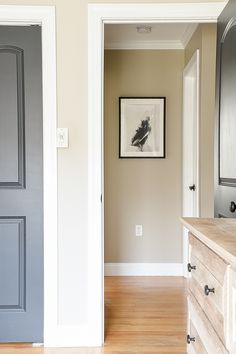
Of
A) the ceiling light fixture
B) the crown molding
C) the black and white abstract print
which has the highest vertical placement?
the ceiling light fixture

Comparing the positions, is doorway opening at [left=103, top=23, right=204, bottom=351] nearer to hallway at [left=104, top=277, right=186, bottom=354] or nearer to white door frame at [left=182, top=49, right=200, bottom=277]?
white door frame at [left=182, top=49, right=200, bottom=277]

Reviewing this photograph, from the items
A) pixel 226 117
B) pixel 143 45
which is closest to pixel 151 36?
pixel 143 45

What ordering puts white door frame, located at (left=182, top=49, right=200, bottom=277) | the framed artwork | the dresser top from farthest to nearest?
the framed artwork
white door frame, located at (left=182, top=49, right=200, bottom=277)
the dresser top

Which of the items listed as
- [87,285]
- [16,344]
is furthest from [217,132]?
[16,344]

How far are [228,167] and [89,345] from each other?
1.42 m

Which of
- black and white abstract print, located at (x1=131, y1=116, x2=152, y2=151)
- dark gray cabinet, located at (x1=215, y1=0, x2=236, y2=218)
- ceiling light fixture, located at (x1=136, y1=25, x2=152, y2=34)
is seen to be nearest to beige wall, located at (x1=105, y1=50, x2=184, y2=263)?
black and white abstract print, located at (x1=131, y1=116, x2=152, y2=151)

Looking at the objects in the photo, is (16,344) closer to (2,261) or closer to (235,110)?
(2,261)

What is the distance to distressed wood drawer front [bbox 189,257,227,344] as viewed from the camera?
3.23 feet

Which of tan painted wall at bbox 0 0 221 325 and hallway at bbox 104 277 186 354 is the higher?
tan painted wall at bbox 0 0 221 325

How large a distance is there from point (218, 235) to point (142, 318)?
178cm

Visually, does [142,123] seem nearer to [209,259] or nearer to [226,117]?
[226,117]

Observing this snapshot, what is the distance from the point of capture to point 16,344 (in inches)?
86.7

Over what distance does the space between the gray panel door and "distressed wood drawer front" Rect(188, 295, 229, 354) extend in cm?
115

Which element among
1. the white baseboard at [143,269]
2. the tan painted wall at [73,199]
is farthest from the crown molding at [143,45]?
the white baseboard at [143,269]
